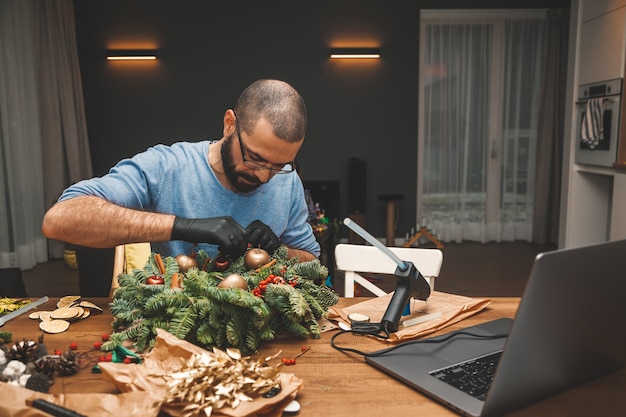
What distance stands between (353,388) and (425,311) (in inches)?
17.8

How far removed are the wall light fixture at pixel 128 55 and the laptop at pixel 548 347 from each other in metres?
5.57

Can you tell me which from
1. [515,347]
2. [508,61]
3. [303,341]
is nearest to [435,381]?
[515,347]

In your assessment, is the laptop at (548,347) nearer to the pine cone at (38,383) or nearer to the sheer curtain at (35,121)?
the pine cone at (38,383)

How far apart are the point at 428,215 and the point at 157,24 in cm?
388

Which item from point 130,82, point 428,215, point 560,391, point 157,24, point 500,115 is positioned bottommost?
point 428,215

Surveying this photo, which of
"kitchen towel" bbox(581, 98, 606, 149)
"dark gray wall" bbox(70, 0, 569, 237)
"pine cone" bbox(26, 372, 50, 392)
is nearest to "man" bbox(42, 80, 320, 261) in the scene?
"pine cone" bbox(26, 372, 50, 392)

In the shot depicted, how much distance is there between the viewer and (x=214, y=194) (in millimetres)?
1668

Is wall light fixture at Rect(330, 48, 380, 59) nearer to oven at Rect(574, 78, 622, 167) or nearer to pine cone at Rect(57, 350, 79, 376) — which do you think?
oven at Rect(574, 78, 622, 167)

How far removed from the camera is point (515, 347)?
2.50ft

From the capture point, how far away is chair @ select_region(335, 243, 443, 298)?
1728mm

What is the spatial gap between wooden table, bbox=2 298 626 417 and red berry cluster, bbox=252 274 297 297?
120 millimetres

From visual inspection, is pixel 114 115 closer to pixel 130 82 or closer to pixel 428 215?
pixel 130 82

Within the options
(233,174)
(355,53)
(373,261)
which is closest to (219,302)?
(233,174)

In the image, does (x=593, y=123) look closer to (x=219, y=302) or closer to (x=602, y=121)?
(x=602, y=121)
